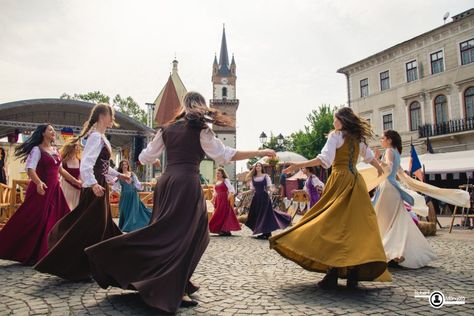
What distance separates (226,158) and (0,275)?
3382mm

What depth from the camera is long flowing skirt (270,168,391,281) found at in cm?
355

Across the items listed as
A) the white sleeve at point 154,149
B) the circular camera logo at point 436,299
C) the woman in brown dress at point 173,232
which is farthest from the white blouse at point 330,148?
the white sleeve at point 154,149

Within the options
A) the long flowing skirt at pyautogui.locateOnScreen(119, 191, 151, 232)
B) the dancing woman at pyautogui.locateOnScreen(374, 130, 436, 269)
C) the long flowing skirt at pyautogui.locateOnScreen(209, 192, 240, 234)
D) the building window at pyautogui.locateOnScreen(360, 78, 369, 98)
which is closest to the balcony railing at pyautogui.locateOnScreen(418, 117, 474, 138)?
the building window at pyautogui.locateOnScreen(360, 78, 369, 98)

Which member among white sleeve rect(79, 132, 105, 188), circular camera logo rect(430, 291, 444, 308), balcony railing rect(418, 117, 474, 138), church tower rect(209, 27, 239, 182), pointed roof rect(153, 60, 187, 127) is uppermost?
church tower rect(209, 27, 239, 182)

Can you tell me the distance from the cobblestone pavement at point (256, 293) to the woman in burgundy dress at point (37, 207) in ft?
0.87

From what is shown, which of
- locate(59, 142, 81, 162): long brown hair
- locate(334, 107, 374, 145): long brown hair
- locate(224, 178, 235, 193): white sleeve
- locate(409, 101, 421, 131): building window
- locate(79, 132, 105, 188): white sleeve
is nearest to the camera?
locate(79, 132, 105, 188): white sleeve

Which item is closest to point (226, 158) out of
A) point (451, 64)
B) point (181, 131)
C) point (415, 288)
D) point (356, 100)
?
point (181, 131)

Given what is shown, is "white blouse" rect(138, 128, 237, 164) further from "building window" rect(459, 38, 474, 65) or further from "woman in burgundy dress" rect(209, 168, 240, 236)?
"building window" rect(459, 38, 474, 65)

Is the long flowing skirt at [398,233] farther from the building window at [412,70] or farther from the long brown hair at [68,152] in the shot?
the building window at [412,70]

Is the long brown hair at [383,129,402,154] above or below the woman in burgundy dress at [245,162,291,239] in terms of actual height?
above

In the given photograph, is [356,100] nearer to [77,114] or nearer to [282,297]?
[77,114]

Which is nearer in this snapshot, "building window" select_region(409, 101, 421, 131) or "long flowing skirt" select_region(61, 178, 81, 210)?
"long flowing skirt" select_region(61, 178, 81, 210)

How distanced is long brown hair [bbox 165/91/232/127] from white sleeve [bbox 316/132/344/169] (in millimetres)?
1276

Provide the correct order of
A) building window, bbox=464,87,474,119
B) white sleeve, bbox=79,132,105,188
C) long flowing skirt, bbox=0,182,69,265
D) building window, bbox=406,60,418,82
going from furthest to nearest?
building window, bbox=406,60,418,82 → building window, bbox=464,87,474,119 → long flowing skirt, bbox=0,182,69,265 → white sleeve, bbox=79,132,105,188
